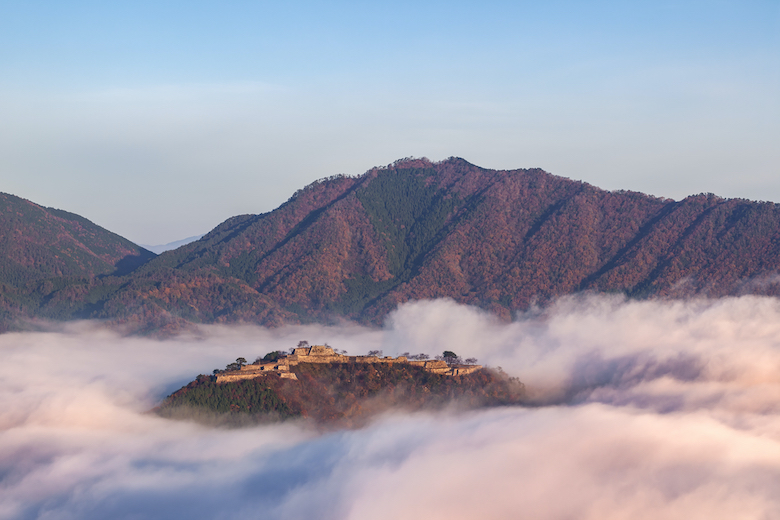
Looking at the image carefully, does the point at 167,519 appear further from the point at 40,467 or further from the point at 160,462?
the point at 40,467

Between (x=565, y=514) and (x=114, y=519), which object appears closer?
(x=114, y=519)

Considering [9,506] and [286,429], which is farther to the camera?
[286,429]

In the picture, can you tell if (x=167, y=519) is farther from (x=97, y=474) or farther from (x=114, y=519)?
(x=97, y=474)

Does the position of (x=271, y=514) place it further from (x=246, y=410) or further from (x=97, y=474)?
(x=97, y=474)

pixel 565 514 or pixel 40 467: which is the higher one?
pixel 40 467

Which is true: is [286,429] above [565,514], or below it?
above

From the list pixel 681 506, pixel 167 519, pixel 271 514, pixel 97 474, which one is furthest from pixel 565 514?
pixel 97 474

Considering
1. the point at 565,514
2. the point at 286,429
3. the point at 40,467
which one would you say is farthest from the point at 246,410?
the point at 565,514

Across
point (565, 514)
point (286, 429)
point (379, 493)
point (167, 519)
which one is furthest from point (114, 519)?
point (565, 514)
